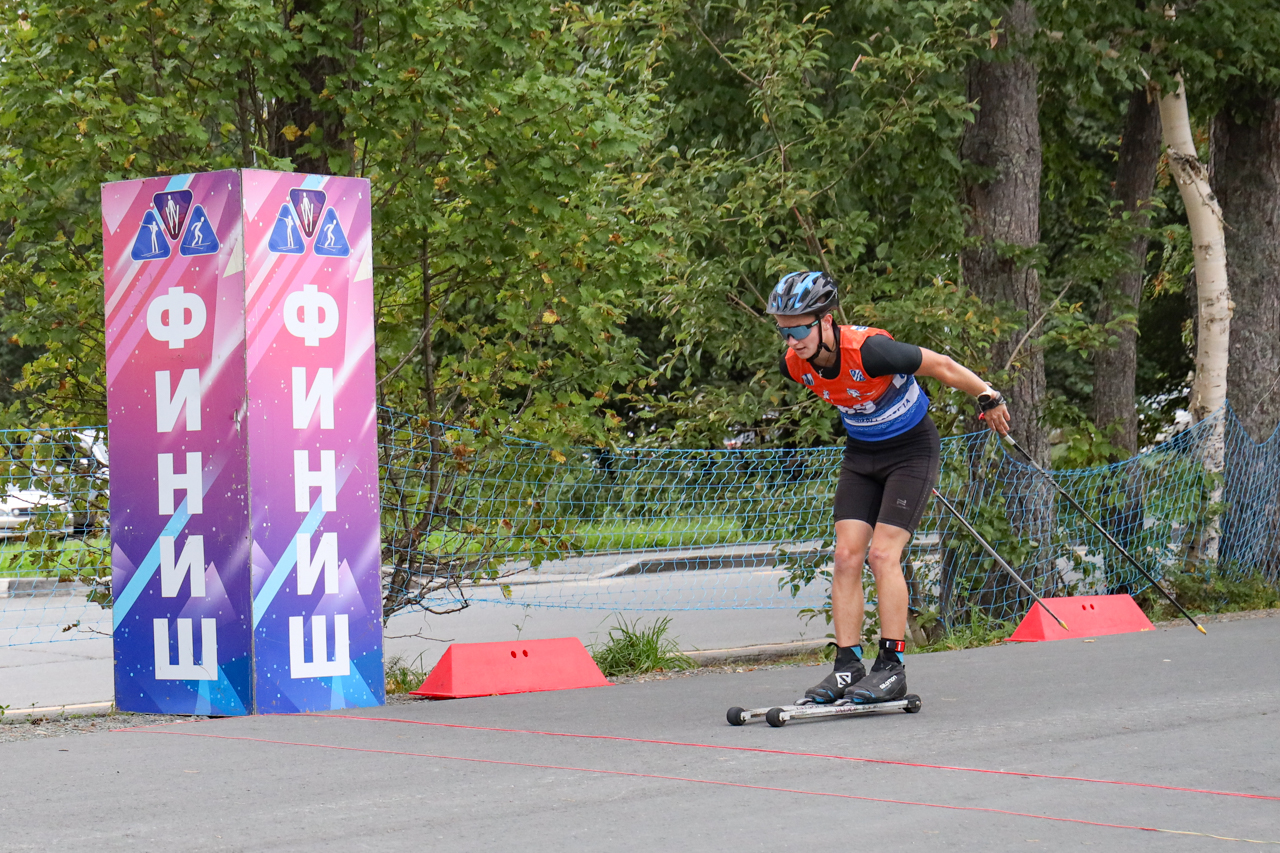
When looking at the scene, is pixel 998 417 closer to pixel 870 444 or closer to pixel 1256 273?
pixel 870 444

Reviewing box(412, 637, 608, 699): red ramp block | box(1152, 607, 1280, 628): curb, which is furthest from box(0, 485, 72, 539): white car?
box(1152, 607, 1280, 628): curb

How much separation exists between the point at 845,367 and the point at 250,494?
2.73 metres

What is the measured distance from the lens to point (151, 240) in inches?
282

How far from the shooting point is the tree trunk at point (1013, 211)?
1102 centimetres

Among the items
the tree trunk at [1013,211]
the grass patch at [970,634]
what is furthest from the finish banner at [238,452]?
the tree trunk at [1013,211]

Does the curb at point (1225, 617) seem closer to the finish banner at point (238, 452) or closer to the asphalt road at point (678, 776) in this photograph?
the asphalt road at point (678, 776)

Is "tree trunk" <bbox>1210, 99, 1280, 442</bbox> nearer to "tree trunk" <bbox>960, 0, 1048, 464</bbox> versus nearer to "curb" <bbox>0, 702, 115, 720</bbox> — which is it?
"tree trunk" <bbox>960, 0, 1048, 464</bbox>

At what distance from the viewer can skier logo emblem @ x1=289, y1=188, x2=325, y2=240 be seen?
7.16m

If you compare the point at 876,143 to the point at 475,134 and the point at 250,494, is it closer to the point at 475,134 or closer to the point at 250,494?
the point at 475,134

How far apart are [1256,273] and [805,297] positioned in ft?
26.7

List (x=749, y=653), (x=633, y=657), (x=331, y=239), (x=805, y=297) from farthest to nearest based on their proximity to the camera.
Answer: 1. (x=749, y=653)
2. (x=633, y=657)
3. (x=331, y=239)
4. (x=805, y=297)

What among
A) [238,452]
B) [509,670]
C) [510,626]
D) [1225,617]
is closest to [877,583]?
[509,670]

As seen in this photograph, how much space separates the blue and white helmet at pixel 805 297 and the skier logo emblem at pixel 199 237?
259cm

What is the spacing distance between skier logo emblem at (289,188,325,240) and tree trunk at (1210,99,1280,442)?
29.4ft
